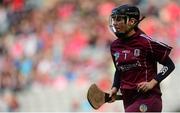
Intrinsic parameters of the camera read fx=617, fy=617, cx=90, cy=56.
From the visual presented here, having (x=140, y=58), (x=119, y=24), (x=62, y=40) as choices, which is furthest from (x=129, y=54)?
(x=62, y=40)

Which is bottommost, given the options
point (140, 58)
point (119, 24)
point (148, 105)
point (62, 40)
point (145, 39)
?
point (62, 40)

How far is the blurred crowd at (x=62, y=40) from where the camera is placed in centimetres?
1191

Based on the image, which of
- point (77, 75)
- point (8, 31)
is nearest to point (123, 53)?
point (77, 75)

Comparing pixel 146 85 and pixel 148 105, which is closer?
pixel 146 85

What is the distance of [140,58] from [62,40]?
743 cm

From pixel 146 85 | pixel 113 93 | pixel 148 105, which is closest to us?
pixel 146 85

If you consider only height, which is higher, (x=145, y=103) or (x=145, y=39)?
(x=145, y=39)

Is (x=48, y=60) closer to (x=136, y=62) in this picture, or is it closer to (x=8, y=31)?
(x=8, y=31)

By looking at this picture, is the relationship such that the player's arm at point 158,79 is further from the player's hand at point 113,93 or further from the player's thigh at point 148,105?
the player's hand at point 113,93

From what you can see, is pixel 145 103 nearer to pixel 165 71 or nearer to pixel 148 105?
pixel 148 105

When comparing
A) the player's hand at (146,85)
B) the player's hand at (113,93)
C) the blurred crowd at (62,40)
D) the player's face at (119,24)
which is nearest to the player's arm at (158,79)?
the player's hand at (146,85)

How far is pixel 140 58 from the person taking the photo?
568 cm

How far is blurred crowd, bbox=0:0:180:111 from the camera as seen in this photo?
11.9m

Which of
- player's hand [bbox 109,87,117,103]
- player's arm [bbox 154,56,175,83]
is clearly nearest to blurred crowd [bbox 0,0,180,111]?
player's hand [bbox 109,87,117,103]
